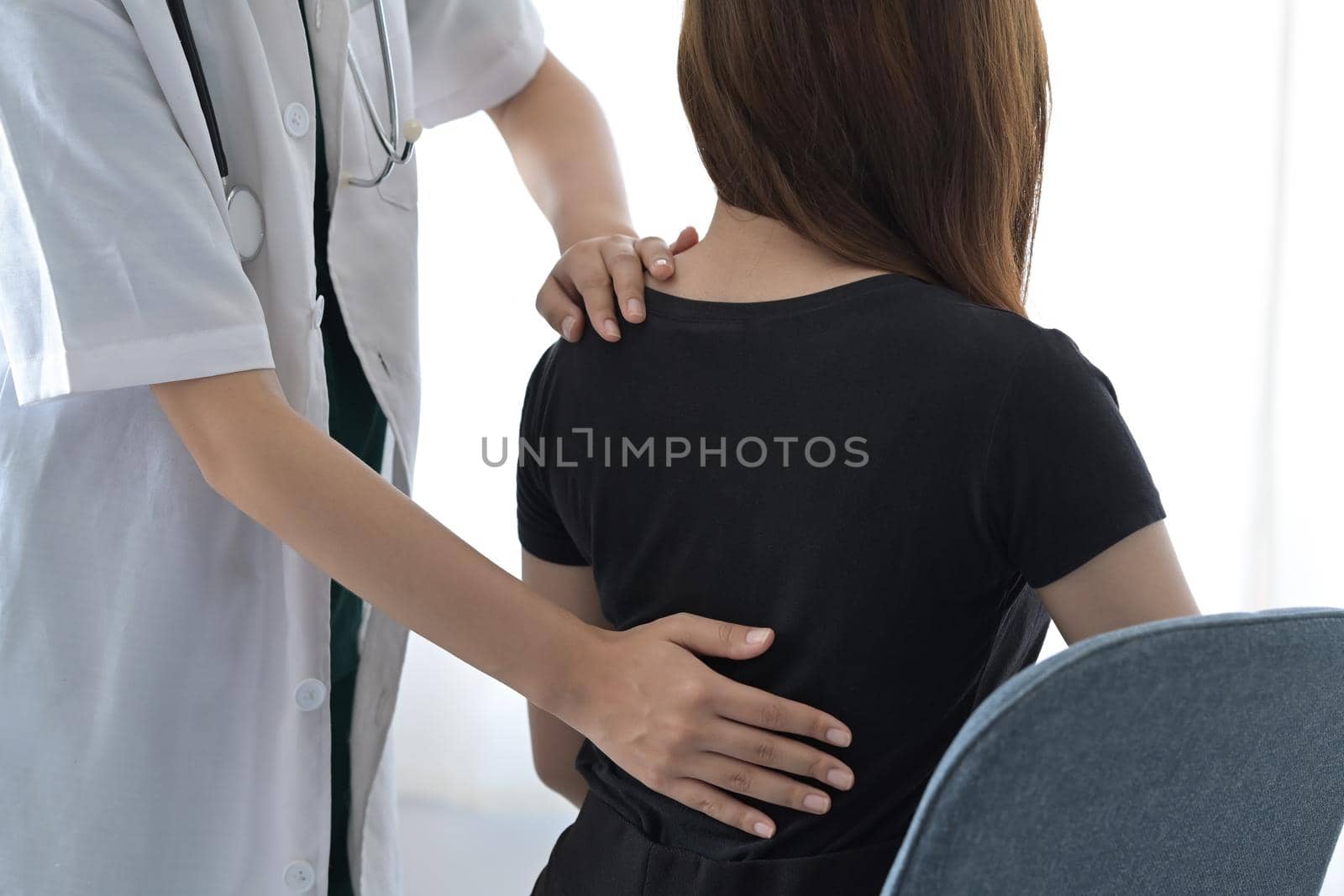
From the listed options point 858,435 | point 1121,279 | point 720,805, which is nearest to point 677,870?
point 720,805

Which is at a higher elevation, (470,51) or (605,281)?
(470,51)

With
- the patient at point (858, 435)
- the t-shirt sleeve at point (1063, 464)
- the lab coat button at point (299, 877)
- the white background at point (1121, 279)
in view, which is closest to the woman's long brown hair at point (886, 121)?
the patient at point (858, 435)

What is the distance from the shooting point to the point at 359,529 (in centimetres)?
68

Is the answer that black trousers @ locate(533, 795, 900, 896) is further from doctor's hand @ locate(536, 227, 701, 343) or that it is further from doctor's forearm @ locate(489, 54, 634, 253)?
doctor's forearm @ locate(489, 54, 634, 253)

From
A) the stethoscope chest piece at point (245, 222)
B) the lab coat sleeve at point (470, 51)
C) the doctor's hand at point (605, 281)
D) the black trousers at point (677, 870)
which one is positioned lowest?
the black trousers at point (677, 870)

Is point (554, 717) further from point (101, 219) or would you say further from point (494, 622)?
point (101, 219)

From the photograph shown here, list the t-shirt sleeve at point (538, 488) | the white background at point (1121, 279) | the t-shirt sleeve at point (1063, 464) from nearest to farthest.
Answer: the t-shirt sleeve at point (1063, 464), the t-shirt sleeve at point (538, 488), the white background at point (1121, 279)

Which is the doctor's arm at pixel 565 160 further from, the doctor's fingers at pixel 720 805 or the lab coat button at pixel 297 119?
the doctor's fingers at pixel 720 805

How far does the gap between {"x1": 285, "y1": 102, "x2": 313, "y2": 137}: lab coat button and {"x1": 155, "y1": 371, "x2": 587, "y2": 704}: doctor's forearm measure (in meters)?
0.22

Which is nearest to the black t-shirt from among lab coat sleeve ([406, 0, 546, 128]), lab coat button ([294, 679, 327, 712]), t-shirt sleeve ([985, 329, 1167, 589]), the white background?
t-shirt sleeve ([985, 329, 1167, 589])

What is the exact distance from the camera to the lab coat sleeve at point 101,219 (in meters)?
0.66

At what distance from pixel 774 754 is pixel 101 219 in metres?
0.51

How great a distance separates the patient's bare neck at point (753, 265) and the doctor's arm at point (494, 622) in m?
0.22

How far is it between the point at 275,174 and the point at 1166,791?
674mm
